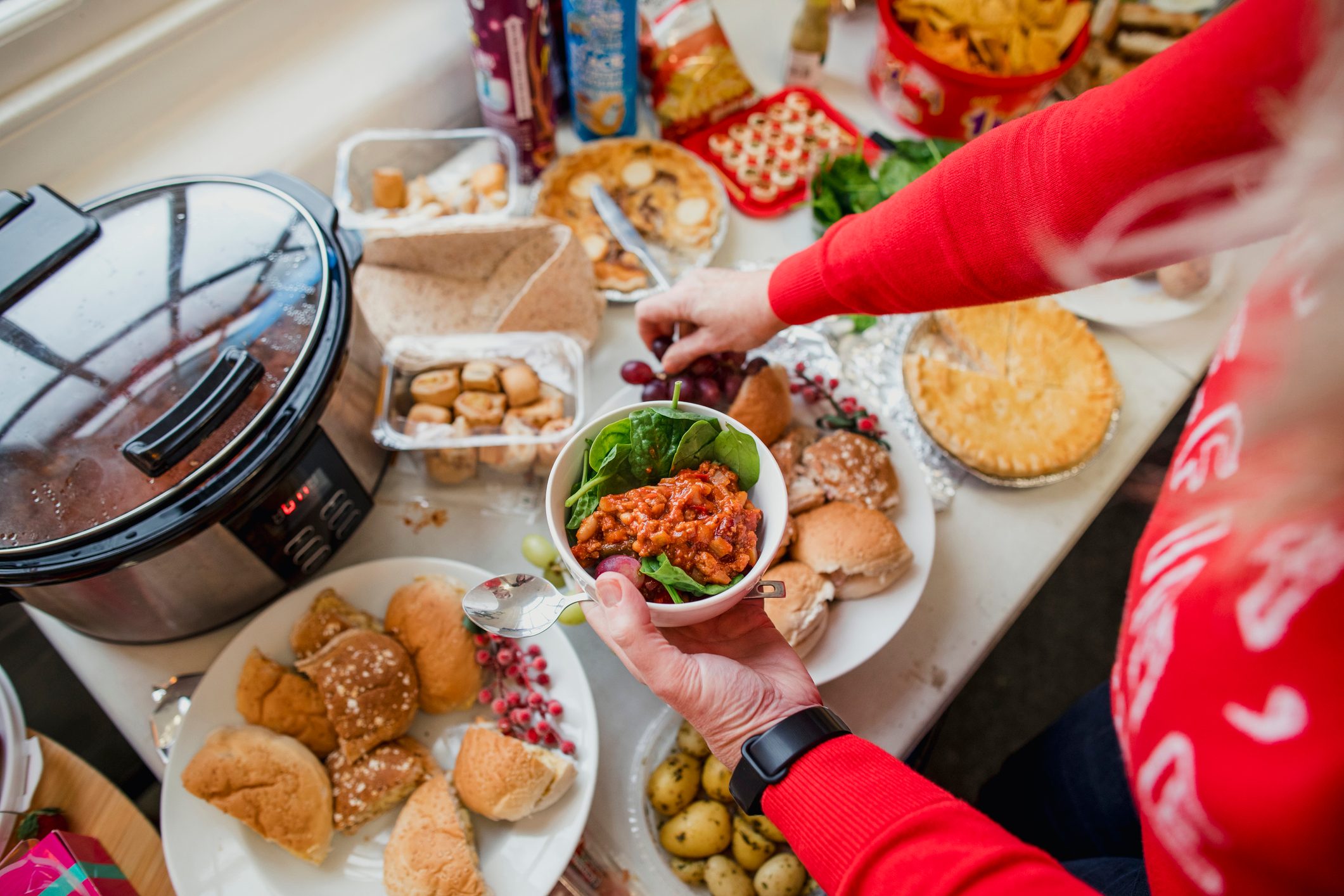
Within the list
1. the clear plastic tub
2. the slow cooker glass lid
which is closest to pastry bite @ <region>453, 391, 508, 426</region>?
the clear plastic tub

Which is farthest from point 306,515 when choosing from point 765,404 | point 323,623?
point 765,404

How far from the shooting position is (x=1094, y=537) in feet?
7.48

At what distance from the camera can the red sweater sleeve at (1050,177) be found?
0.64 meters

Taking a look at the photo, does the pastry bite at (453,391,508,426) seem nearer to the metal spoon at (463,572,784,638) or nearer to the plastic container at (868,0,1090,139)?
the metal spoon at (463,572,784,638)

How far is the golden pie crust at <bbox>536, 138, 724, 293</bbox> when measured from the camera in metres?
1.49

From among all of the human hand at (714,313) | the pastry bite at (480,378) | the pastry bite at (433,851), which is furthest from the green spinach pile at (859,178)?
the pastry bite at (433,851)

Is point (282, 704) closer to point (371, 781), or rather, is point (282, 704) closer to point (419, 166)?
point (371, 781)

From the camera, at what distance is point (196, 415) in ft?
2.72

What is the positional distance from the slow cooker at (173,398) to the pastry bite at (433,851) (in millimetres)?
383

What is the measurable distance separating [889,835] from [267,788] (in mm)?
726

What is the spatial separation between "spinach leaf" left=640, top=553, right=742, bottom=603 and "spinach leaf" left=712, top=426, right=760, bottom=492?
0.40 ft

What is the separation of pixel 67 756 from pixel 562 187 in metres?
1.27

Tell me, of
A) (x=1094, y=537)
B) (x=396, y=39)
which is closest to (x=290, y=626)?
(x=396, y=39)

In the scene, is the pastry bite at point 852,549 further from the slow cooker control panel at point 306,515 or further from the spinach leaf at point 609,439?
the slow cooker control panel at point 306,515
